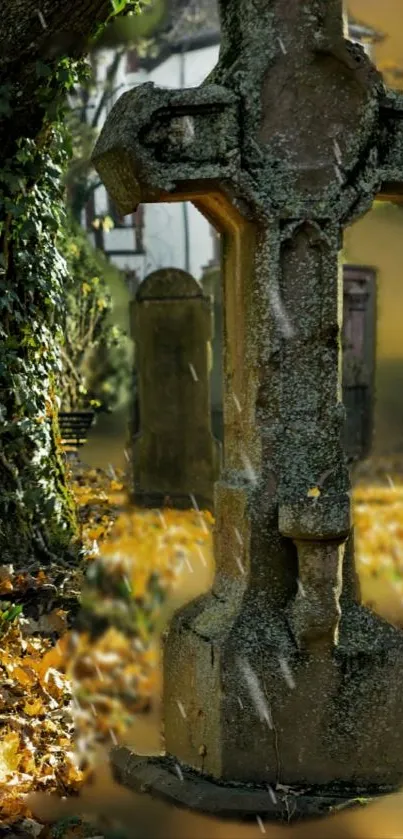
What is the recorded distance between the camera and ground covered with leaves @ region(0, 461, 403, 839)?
3.06 meters

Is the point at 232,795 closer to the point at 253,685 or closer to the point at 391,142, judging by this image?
the point at 253,685

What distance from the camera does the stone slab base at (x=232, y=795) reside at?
2.62 meters

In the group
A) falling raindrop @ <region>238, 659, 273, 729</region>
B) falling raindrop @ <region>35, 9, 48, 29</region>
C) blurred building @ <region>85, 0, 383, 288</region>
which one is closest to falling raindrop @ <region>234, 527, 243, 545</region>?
falling raindrop @ <region>238, 659, 273, 729</region>

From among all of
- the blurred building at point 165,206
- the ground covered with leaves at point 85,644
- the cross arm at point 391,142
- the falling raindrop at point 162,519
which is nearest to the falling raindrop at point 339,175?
the cross arm at point 391,142

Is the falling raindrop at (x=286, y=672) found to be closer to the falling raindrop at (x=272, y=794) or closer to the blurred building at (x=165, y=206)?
the falling raindrop at (x=272, y=794)

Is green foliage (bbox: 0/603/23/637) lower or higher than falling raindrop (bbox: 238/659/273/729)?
lower

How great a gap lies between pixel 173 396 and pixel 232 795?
18.4 feet

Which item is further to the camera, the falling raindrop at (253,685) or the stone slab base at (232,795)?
the falling raindrop at (253,685)

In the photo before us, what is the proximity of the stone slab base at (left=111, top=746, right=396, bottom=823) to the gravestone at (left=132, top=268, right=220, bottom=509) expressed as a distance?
5229 mm

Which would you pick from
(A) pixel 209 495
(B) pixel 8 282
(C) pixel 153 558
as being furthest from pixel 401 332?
(B) pixel 8 282

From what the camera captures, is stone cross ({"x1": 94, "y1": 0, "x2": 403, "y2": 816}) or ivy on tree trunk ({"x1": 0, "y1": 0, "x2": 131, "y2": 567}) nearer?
stone cross ({"x1": 94, "y1": 0, "x2": 403, "y2": 816})

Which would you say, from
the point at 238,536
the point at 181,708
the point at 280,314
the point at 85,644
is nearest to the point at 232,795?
the point at 181,708

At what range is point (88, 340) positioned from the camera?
39.7 feet

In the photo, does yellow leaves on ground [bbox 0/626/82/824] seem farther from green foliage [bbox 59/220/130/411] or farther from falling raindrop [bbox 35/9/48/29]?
green foliage [bbox 59/220/130/411]
